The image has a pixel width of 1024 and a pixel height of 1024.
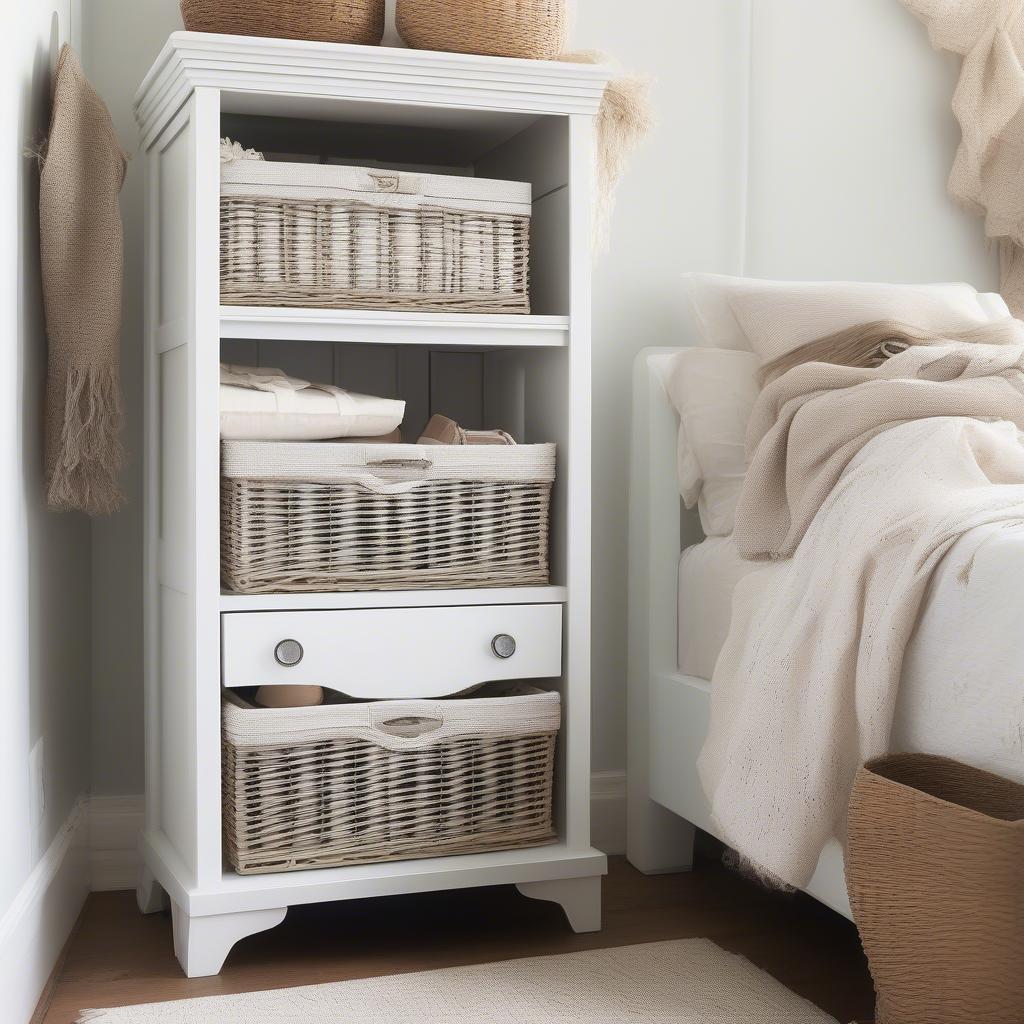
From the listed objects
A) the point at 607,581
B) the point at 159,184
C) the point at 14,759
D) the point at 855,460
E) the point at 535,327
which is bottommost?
the point at 14,759

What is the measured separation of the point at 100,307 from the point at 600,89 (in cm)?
77

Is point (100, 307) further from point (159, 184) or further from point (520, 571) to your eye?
point (520, 571)

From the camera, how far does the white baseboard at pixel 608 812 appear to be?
225 centimetres

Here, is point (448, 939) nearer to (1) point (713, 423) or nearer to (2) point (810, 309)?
(1) point (713, 423)

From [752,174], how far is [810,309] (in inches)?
20.2

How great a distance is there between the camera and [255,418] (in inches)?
66.1

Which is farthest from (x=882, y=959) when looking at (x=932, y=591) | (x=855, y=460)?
(x=855, y=460)

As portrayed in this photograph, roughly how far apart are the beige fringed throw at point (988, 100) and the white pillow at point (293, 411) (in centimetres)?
134

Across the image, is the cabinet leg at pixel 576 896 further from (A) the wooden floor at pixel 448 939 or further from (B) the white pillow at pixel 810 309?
(B) the white pillow at pixel 810 309

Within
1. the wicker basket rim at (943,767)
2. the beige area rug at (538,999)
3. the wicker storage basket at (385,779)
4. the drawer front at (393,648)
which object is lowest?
the beige area rug at (538,999)

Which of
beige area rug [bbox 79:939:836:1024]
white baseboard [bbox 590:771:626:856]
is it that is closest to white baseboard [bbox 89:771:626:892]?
beige area rug [bbox 79:939:836:1024]

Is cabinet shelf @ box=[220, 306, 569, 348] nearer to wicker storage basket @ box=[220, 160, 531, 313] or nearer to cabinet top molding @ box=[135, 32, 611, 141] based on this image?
wicker storage basket @ box=[220, 160, 531, 313]

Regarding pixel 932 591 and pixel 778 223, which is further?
pixel 778 223

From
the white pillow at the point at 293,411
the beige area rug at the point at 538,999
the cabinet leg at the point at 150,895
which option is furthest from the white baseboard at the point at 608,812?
the white pillow at the point at 293,411
